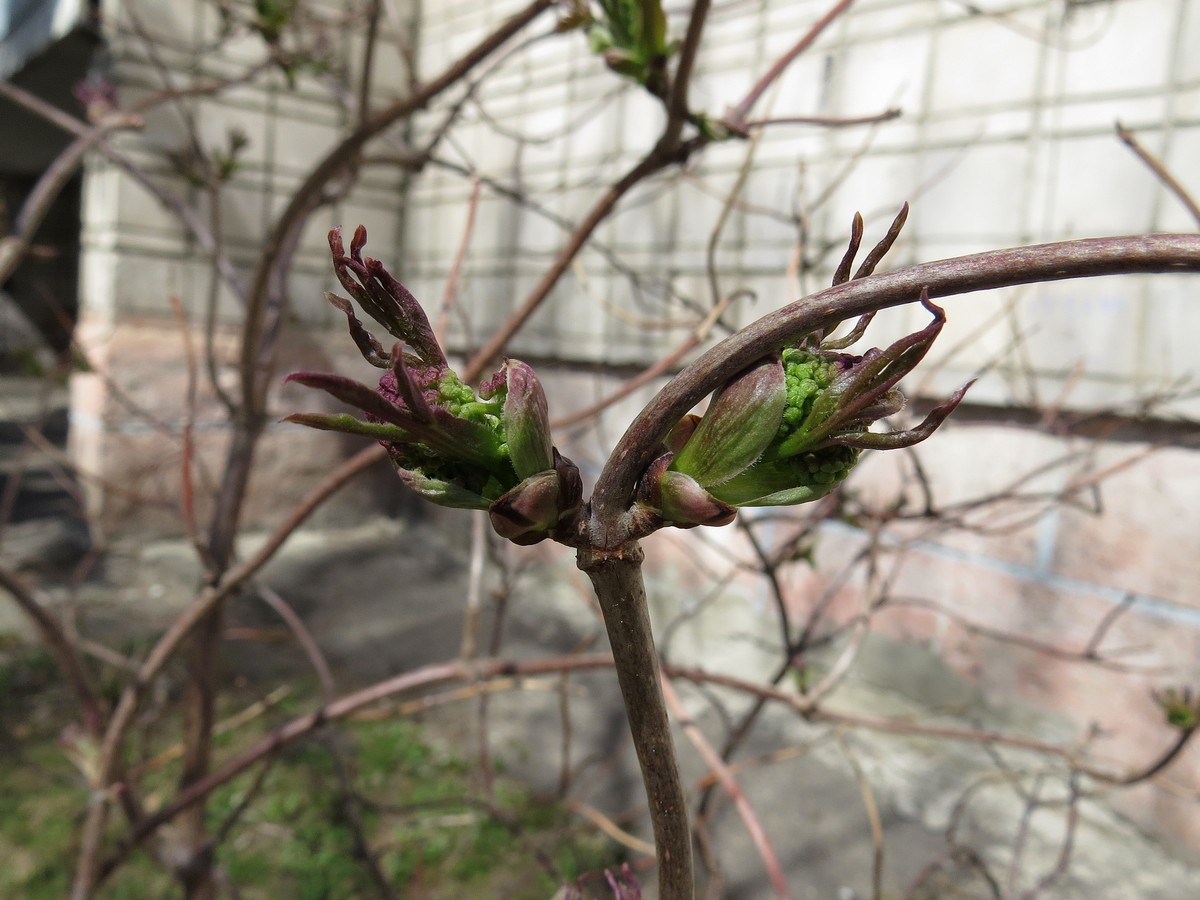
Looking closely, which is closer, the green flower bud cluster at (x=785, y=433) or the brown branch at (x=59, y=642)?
the green flower bud cluster at (x=785, y=433)

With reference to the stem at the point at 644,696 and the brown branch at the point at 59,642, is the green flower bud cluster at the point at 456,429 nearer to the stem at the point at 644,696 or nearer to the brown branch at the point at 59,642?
the stem at the point at 644,696

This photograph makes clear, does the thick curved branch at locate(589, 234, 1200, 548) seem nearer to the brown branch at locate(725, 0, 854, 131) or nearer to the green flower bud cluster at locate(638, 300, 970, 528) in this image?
the green flower bud cluster at locate(638, 300, 970, 528)

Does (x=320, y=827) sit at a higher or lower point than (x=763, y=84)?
lower

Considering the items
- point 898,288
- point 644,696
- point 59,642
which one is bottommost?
point 59,642

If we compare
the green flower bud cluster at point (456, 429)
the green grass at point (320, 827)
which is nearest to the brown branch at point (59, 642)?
the green grass at point (320, 827)

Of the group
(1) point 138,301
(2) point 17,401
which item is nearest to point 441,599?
(1) point 138,301

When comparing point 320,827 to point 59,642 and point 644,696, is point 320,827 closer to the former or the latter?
point 59,642

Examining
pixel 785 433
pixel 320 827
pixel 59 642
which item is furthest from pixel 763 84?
pixel 320 827
